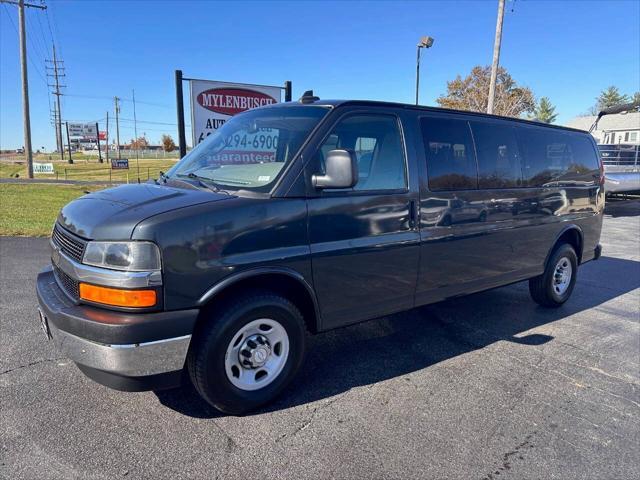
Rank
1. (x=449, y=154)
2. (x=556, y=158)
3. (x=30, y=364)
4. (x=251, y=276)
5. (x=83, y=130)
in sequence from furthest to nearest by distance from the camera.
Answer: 1. (x=83, y=130)
2. (x=556, y=158)
3. (x=449, y=154)
4. (x=30, y=364)
5. (x=251, y=276)

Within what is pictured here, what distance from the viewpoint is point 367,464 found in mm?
2590

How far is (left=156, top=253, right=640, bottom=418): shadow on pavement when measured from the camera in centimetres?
336

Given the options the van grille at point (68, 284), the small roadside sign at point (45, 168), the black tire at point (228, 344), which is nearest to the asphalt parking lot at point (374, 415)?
the black tire at point (228, 344)

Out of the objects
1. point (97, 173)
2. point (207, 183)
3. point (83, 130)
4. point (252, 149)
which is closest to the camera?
point (207, 183)

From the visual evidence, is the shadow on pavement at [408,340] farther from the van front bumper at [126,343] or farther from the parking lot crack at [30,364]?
the parking lot crack at [30,364]

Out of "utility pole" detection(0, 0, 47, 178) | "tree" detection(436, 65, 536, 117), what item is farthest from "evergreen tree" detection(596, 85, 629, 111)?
"utility pole" detection(0, 0, 47, 178)

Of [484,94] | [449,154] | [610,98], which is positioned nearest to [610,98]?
[610,98]

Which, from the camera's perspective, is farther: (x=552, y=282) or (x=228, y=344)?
(x=552, y=282)

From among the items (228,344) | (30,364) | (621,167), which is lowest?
(30,364)

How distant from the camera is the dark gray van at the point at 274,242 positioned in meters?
2.60

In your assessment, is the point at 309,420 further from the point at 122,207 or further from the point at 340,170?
the point at 122,207

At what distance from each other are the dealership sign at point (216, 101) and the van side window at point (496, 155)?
608 centimetres

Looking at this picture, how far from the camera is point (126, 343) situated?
252 cm

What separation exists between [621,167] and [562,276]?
14.6 m
